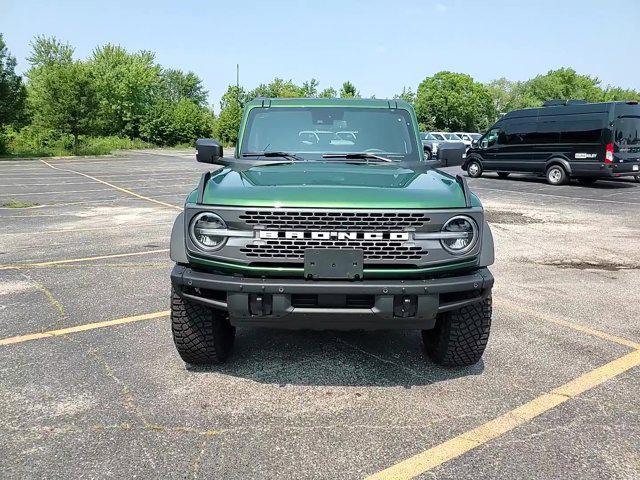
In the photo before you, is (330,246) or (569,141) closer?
(330,246)

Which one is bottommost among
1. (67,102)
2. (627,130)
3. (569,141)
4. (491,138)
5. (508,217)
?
(508,217)

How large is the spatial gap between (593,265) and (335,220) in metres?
5.28

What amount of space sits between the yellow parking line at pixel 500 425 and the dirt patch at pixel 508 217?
696 centimetres

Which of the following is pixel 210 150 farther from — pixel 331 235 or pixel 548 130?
pixel 548 130

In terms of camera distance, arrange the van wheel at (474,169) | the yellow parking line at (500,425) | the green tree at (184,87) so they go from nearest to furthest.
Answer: the yellow parking line at (500,425)
the van wheel at (474,169)
the green tree at (184,87)

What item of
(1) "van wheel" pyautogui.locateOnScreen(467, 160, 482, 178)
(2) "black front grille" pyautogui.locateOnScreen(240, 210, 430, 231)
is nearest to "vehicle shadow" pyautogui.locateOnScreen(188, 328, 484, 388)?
(2) "black front grille" pyautogui.locateOnScreen(240, 210, 430, 231)

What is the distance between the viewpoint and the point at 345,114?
4875mm

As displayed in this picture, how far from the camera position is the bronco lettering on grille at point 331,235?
127 inches

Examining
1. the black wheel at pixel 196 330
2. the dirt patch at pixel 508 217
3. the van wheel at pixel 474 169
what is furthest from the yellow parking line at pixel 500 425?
the van wheel at pixel 474 169

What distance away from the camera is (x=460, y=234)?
10.9 ft

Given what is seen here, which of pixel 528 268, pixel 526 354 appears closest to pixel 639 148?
pixel 528 268

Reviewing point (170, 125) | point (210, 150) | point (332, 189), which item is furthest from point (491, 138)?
point (170, 125)

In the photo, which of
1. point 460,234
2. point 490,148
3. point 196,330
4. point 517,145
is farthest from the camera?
point 490,148

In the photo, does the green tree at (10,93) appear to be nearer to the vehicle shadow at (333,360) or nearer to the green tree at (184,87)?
the vehicle shadow at (333,360)
